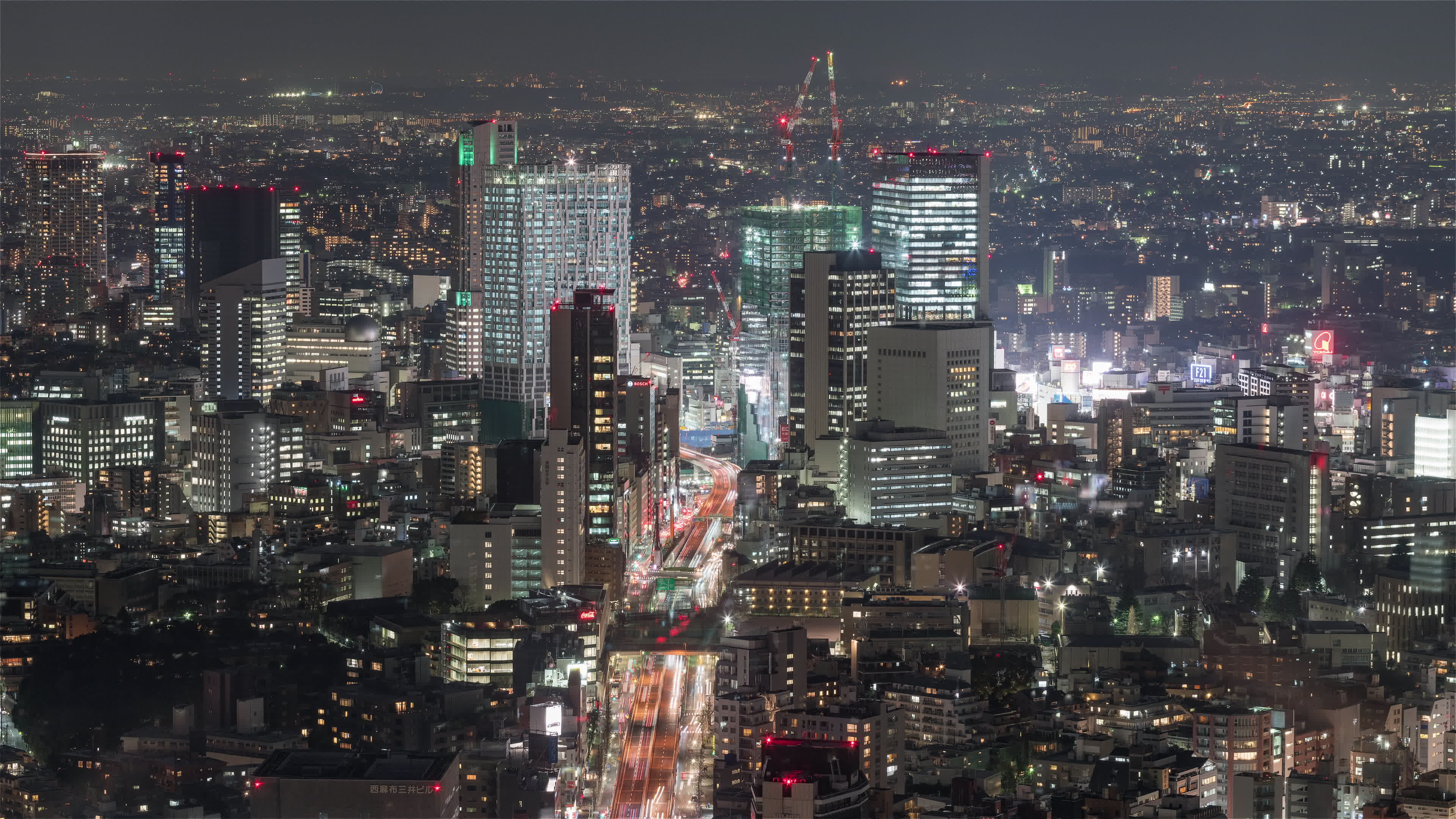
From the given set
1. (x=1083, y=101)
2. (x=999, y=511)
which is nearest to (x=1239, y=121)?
(x=1083, y=101)

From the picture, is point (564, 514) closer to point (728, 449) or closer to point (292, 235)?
point (728, 449)

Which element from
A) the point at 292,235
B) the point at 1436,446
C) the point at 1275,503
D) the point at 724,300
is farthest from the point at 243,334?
the point at 1436,446

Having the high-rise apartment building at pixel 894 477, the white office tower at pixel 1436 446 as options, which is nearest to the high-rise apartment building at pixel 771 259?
the high-rise apartment building at pixel 894 477

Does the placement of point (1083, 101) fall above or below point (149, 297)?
above

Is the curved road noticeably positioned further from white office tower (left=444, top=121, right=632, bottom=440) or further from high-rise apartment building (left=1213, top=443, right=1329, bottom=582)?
white office tower (left=444, top=121, right=632, bottom=440)

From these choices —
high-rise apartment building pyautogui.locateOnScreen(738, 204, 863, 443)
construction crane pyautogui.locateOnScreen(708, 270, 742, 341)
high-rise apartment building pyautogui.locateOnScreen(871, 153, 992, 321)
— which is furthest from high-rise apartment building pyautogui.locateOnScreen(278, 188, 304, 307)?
high-rise apartment building pyautogui.locateOnScreen(871, 153, 992, 321)

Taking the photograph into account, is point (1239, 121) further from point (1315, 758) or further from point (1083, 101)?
point (1315, 758)
